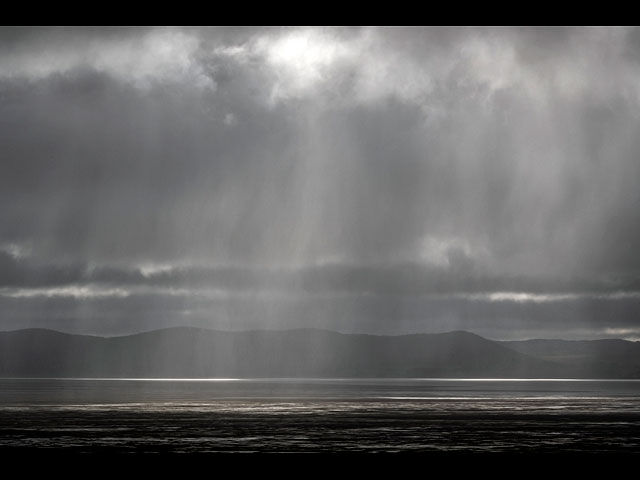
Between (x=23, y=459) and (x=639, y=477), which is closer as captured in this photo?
(x=639, y=477)

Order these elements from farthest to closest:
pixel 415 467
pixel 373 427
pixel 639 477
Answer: pixel 373 427, pixel 415 467, pixel 639 477

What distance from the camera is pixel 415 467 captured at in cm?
A: 2666
